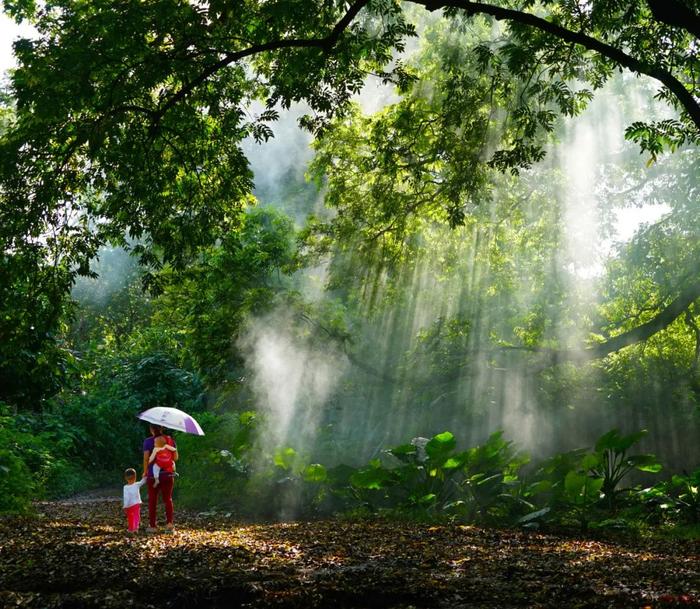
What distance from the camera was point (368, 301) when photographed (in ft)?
57.2

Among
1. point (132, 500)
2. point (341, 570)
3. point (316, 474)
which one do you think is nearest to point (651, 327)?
point (316, 474)

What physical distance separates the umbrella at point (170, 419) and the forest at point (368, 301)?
142 cm

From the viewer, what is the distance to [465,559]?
6.58 m

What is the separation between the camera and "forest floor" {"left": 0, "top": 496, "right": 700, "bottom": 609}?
4637 millimetres

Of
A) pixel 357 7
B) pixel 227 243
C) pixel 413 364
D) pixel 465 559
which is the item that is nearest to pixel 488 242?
pixel 413 364

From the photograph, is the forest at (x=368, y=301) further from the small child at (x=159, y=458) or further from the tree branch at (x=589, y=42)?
the small child at (x=159, y=458)

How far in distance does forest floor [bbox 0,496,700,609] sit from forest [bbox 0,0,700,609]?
0.16ft

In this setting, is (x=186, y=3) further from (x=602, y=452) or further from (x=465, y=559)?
(x=602, y=452)

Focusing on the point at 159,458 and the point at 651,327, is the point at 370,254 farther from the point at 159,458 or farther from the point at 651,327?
the point at 651,327

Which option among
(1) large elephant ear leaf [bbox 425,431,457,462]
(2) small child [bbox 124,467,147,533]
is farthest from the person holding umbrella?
(1) large elephant ear leaf [bbox 425,431,457,462]

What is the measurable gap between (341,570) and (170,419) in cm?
461

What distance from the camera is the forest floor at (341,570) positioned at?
4637mm

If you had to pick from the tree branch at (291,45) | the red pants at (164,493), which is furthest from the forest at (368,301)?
the red pants at (164,493)

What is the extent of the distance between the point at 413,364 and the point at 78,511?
30.3 ft
